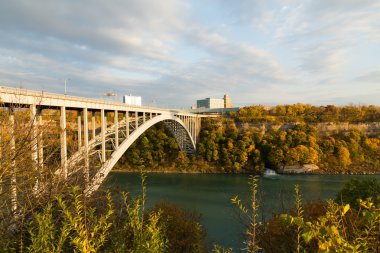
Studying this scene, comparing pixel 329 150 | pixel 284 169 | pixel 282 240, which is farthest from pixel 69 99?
pixel 329 150

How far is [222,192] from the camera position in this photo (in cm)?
3072

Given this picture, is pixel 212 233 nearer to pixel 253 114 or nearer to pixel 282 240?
pixel 282 240

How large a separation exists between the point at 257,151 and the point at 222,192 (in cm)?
1552

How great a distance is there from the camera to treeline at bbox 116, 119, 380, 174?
1667 inches

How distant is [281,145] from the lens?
144 feet

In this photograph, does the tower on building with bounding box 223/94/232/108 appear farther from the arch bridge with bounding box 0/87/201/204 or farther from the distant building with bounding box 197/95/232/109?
the arch bridge with bounding box 0/87/201/204

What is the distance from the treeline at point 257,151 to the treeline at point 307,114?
3163 mm

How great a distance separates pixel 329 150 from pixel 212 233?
107 feet

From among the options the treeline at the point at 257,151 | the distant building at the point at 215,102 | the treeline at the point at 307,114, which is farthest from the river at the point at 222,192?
the distant building at the point at 215,102

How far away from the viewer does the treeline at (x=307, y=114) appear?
51219 mm

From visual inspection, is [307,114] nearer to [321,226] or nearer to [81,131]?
[81,131]

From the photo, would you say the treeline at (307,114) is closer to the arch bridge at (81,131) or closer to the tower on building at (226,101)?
the arch bridge at (81,131)

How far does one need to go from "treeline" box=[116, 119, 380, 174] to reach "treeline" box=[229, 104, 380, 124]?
10.4 ft

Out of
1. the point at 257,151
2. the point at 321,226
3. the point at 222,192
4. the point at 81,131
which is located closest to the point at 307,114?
the point at 257,151
